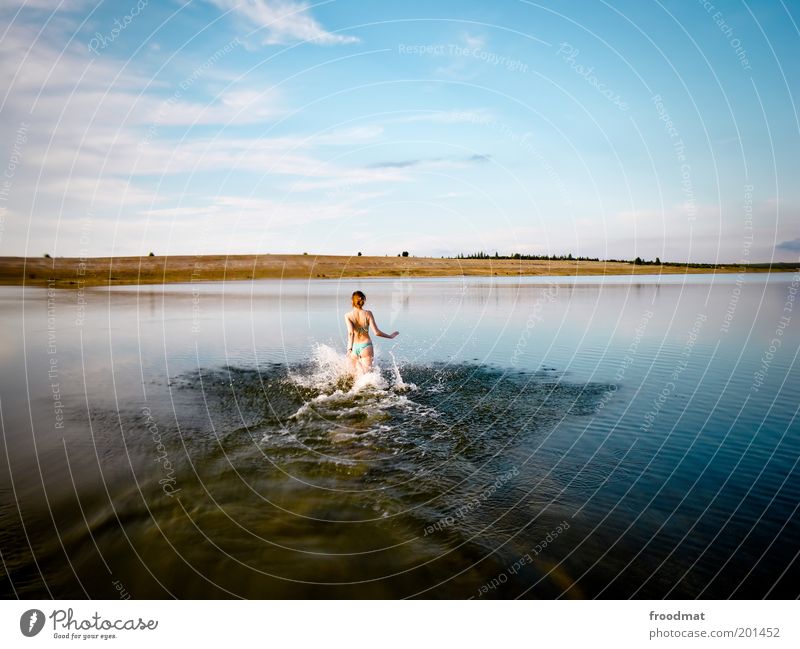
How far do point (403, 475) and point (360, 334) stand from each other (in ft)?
24.4

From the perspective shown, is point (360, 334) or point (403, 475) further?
point (360, 334)

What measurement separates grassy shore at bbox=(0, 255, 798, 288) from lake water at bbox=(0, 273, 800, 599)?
81589 millimetres

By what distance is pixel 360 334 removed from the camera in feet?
54.4

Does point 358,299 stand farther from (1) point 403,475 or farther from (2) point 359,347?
(1) point 403,475

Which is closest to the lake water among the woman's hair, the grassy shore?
the woman's hair

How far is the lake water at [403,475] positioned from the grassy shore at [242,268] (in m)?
81.6

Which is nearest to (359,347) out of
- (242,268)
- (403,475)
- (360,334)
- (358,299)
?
(360,334)

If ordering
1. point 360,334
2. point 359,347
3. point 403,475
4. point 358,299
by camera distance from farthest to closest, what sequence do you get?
point 359,347 < point 360,334 < point 358,299 < point 403,475

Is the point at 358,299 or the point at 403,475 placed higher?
→ the point at 358,299

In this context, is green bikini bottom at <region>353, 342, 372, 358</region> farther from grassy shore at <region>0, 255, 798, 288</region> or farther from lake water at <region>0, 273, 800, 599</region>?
grassy shore at <region>0, 255, 798, 288</region>

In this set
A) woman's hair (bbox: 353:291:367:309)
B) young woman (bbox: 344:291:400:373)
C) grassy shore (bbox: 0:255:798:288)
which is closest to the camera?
woman's hair (bbox: 353:291:367:309)

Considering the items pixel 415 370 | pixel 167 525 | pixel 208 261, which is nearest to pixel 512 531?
pixel 167 525

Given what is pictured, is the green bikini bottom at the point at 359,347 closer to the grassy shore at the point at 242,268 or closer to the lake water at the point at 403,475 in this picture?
the lake water at the point at 403,475

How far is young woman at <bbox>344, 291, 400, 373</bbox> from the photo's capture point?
640 inches
